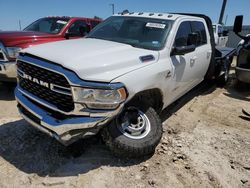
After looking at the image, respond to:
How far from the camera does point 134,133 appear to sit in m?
3.32

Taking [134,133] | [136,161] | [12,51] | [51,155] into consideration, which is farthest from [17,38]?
[136,161]

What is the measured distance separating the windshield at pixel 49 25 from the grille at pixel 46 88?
390 centimetres

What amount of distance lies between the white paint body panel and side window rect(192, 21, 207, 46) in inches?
27.3

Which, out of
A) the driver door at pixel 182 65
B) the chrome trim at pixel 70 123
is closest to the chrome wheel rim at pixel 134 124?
the chrome trim at pixel 70 123

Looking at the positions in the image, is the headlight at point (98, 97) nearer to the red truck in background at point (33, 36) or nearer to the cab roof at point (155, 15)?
the cab roof at point (155, 15)

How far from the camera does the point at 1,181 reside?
2883 millimetres

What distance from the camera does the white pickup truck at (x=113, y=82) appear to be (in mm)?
2740

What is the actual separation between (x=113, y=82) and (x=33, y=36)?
3937 millimetres

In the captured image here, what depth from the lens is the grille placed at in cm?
276

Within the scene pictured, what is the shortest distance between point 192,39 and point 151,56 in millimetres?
1000

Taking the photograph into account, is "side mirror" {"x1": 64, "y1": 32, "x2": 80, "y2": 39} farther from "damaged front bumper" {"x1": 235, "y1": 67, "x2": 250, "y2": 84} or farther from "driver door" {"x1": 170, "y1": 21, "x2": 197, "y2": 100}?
"damaged front bumper" {"x1": 235, "y1": 67, "x2": 250, "y2": 84}

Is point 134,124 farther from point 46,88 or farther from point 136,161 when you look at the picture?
point 46,88

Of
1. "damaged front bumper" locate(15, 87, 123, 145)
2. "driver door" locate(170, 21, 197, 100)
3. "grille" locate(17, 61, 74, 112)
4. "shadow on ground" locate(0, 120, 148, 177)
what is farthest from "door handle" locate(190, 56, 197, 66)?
"grille" locate(17, 61, 74, 112)

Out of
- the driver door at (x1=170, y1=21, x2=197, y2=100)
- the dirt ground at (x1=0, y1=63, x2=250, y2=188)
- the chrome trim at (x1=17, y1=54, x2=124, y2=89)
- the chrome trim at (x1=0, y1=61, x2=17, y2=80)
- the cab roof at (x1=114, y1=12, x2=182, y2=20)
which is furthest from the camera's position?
the chrome trim at (x1=0, y1=61, x2=17, y2=80)
